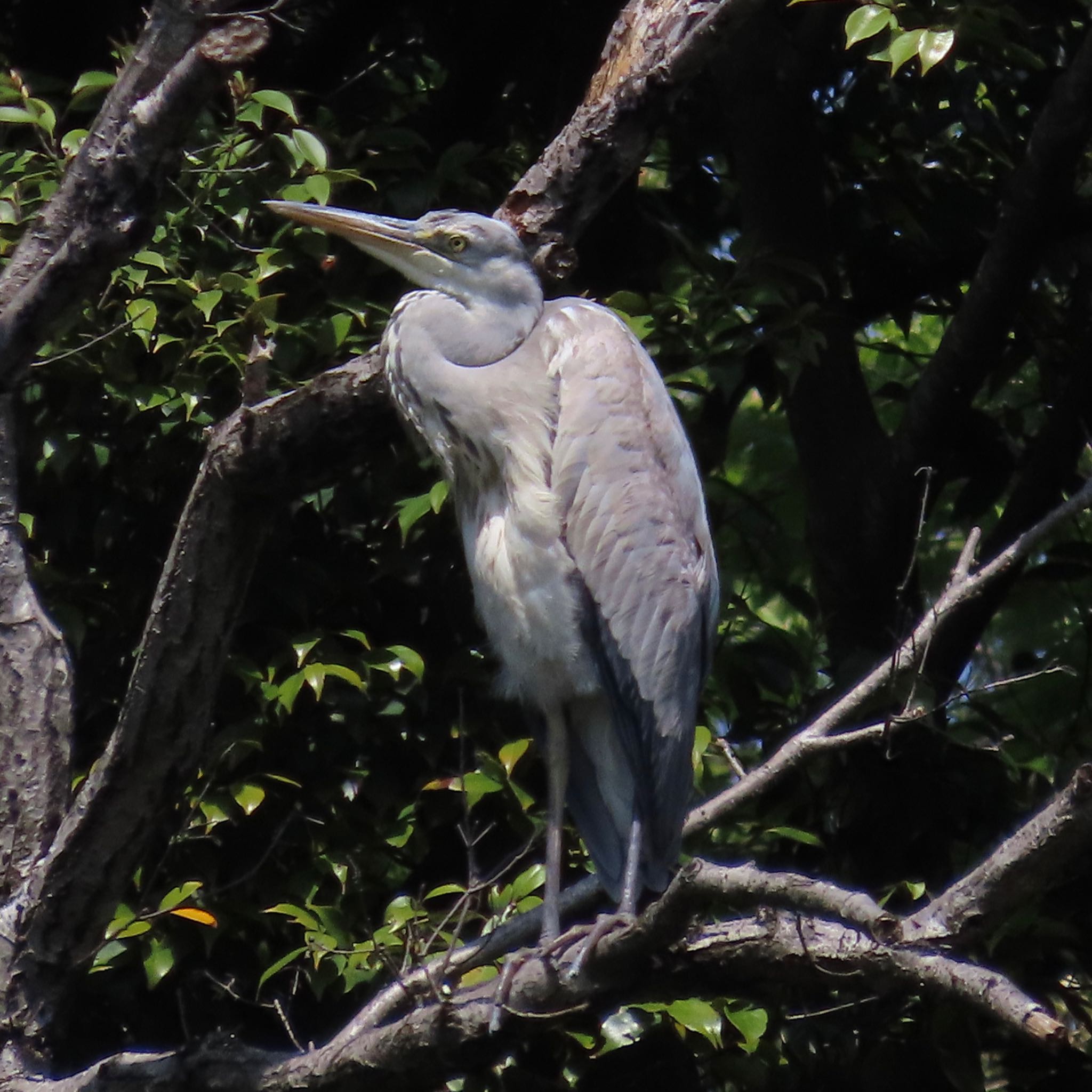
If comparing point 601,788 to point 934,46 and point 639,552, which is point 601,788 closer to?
point 639,552

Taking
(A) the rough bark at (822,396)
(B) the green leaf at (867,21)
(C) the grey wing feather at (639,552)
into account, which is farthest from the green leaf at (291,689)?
(B) the green leaf at (867,21)

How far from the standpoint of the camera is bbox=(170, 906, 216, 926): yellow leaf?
2.76 m

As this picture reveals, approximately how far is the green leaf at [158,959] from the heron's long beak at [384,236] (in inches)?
52.3

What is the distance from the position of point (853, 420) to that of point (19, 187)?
76.3 inches

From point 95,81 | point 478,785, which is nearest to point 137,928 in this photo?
point 478,785

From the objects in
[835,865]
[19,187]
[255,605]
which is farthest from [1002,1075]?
[19,187]

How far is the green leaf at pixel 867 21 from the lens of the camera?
2.94 metres

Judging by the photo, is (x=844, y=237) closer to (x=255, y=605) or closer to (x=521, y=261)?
(x=521, y=261)

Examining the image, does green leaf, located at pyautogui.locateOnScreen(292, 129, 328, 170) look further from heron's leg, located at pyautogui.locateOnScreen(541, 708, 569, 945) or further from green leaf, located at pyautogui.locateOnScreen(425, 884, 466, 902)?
green leaf, located at pyautogui.locateOnScreen(425, 884, 466, 902)

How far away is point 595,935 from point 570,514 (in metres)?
0.85

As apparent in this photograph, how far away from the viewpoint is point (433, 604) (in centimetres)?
340

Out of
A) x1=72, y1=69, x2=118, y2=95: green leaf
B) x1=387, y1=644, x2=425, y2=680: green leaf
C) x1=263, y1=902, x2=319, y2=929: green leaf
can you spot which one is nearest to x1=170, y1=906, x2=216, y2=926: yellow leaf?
x1=263, y1=902, x2=319, y2=929: green leaf

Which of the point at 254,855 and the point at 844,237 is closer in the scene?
the point at 254,855

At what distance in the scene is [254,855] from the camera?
3.15 meters
